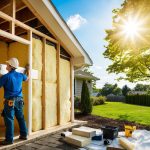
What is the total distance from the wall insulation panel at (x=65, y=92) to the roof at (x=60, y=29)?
48 cm

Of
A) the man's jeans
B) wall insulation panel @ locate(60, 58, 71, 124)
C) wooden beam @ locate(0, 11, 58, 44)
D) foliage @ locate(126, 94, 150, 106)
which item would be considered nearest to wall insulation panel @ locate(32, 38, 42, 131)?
wooden beam @ locate(0, 11, 58, 44)

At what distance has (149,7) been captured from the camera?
11.2 metres

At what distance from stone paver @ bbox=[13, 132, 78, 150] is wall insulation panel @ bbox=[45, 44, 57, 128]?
1.09m

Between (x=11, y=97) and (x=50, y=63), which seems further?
(x=50, y=63)

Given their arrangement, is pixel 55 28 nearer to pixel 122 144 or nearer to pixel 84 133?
pixel 84 133

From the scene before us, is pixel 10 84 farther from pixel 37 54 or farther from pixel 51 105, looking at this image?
pixel 51 105

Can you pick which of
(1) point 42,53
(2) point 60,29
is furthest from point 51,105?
→ (2) point 60,29

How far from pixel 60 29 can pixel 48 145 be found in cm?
369

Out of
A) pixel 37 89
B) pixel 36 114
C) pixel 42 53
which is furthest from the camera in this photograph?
pixel 42 53

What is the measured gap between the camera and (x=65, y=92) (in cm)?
887

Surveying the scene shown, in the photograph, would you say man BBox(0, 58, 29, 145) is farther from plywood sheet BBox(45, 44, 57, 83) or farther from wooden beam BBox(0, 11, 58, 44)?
plywood sheet BBox(45, 44, 57, 83)

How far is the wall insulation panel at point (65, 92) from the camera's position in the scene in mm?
8609

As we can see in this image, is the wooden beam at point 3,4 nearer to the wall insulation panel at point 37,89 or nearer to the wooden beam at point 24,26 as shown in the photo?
the wooden beam at point 24,26

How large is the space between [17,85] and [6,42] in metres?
2.58
